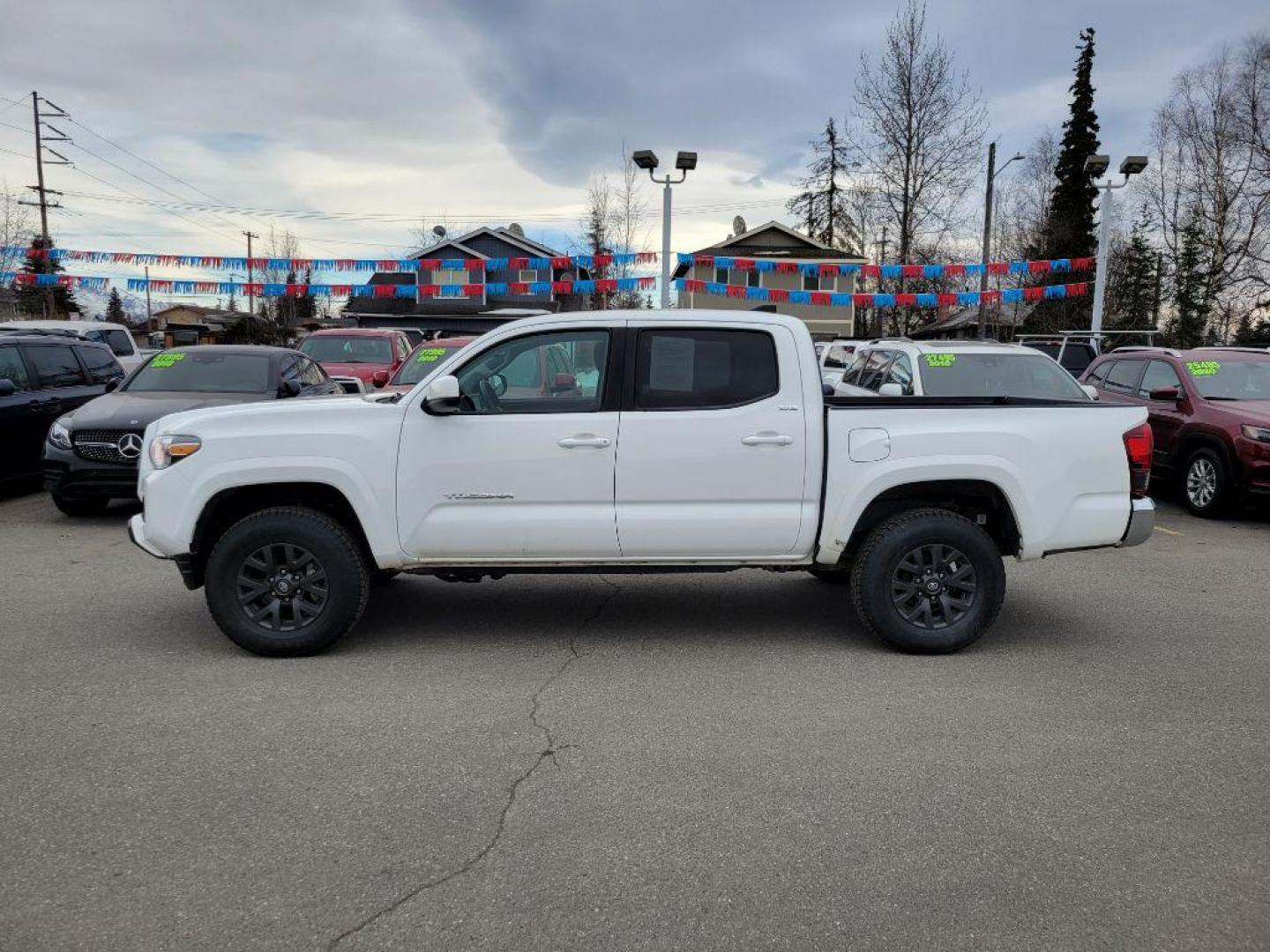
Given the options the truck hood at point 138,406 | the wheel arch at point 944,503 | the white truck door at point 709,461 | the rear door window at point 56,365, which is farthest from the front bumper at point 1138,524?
the rear door window at point 56,365

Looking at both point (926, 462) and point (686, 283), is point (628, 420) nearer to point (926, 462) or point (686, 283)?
point (926, 462)

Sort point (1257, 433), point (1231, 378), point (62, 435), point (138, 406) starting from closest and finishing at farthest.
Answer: point (62, 435)
point (138, 406)
point (1257, 433)
point (1231, 378)

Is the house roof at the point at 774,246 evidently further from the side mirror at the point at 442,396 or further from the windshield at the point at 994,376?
the side mirror at the point at 442,396

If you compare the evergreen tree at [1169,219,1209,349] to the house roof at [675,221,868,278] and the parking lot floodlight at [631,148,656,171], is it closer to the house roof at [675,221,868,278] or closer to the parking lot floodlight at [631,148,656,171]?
the house roof at [675,221,868,278]

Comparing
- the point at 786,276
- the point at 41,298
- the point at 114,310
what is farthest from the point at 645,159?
the point at 114,310

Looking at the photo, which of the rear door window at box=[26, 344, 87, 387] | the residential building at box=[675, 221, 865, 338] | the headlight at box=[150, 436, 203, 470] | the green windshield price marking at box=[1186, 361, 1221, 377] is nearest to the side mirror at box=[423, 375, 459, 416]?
the headlight at box=[150, 436, 203, 470]

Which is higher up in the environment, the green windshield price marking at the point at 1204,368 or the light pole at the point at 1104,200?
the light pole at the point at 1104,200

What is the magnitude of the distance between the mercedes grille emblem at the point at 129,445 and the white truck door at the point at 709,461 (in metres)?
5.85

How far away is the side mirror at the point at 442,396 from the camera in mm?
4922

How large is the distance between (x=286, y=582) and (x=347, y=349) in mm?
11054

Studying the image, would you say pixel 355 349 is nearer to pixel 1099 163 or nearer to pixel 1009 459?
pixel 1009 459

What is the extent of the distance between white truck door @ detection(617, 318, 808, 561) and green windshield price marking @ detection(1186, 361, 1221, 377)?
790 centimetres

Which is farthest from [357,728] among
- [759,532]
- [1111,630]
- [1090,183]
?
[1090,183]

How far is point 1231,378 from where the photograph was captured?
10891mm
